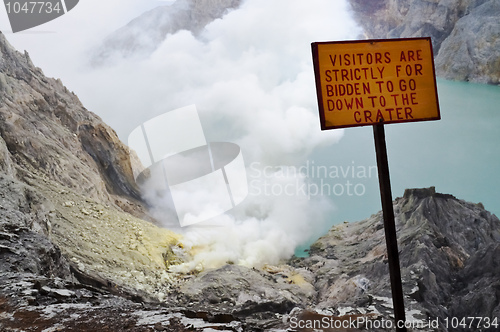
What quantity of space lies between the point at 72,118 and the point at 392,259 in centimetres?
1325

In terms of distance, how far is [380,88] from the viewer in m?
3.03

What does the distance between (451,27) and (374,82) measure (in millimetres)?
Answer: 24627

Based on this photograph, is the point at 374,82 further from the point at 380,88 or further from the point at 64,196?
the point at 64,196

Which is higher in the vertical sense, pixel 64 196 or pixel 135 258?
pixel 64 196

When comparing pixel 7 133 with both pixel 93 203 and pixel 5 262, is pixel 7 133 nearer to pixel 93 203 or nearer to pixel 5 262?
pixel 93 203

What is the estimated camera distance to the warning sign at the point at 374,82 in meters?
2.97

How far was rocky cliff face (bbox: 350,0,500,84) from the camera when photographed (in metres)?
20.2

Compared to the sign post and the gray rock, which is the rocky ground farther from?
the sign post

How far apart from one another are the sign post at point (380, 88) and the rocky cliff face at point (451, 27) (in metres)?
19.6

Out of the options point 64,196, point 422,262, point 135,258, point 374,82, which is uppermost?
point 374,82

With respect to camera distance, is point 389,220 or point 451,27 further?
point 451,27

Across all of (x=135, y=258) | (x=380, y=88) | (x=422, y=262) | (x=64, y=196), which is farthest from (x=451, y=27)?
(x=380, y=88)

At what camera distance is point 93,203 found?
10516 millimetres

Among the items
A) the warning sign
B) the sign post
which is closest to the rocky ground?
the sign post
